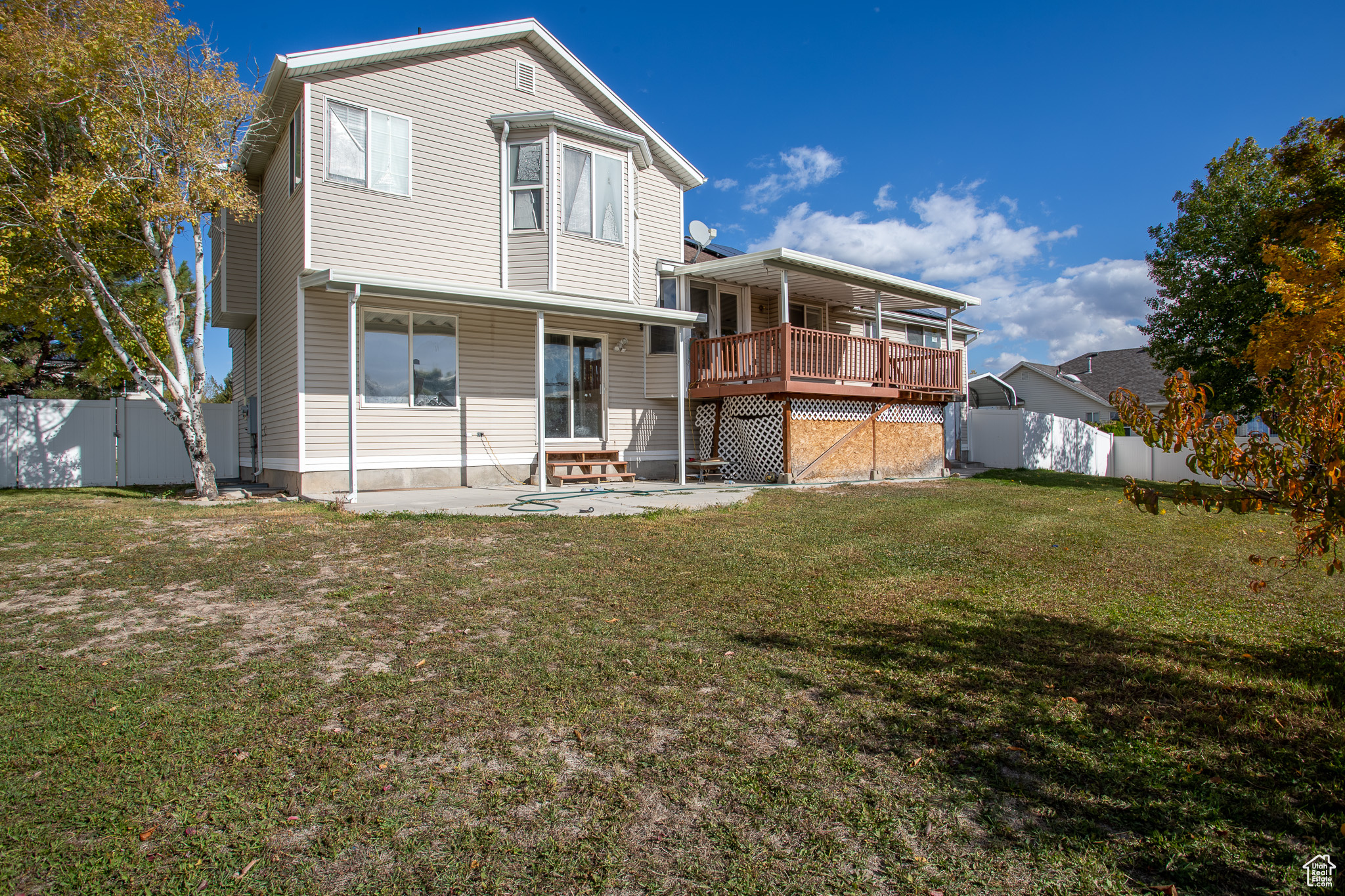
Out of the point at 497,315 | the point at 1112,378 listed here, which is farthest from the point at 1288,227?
the point at 1112,378

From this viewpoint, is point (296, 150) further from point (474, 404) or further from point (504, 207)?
point (474, 404)

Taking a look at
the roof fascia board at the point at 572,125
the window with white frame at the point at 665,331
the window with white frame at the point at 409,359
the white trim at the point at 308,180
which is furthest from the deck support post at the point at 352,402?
the window with white frame at the point at 665,331

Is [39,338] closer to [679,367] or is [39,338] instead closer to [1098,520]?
[679,367]

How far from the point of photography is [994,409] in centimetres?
2155

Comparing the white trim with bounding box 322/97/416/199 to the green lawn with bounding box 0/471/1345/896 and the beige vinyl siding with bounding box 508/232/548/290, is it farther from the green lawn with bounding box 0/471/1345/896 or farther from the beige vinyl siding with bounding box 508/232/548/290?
the green lawn with bounding box 0/471/1345/896

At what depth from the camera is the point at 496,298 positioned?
11.0 m

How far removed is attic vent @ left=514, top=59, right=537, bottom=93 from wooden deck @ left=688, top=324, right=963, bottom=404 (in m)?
5.81

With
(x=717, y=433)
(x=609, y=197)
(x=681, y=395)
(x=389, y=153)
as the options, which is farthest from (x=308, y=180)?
(x=717, y=433)

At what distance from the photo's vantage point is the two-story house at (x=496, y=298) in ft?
36.3

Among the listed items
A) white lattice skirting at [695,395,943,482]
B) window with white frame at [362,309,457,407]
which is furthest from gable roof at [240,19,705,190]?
white lattice skirting at [695,395,943,482]

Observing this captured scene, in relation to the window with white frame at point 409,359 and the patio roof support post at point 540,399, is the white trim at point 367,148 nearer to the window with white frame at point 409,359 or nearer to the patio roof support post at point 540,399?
the window with white frame at point 409,359

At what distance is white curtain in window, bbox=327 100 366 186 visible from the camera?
36.5 feet

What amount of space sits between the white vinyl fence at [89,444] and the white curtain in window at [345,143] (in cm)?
618

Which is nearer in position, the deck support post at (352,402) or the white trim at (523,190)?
the deck support post at (352,402)
